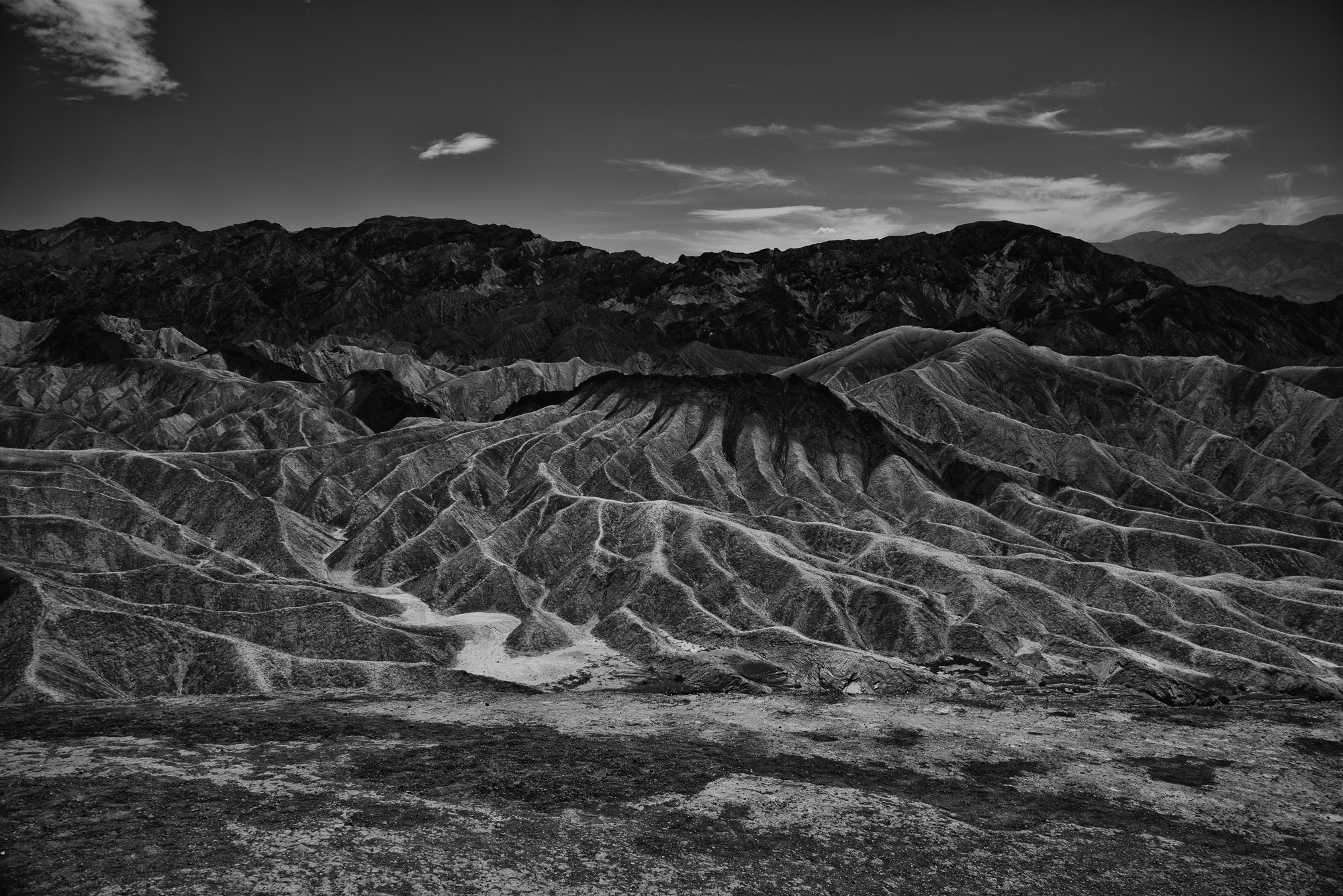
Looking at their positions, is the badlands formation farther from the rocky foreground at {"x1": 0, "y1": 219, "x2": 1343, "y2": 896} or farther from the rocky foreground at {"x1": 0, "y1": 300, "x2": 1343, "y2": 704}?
the rocky foreground at {"x1": 0, "y1": 219, "x2": 1343, "y2": 896}

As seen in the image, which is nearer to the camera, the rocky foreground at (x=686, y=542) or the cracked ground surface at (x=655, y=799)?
the cracked ground surface at (x=655, y=799)

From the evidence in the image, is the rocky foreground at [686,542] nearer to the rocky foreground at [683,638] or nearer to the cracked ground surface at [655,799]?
the rocky foreground at [683,638]

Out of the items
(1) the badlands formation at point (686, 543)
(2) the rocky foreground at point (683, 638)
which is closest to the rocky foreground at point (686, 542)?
(1) the badlands formation at point (686, 543)

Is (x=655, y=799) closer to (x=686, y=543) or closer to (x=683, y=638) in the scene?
(x=683, y=638)

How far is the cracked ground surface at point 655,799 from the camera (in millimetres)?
34250

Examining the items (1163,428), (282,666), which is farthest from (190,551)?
(1163,428)

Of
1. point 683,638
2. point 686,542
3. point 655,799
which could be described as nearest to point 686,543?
point 686,542

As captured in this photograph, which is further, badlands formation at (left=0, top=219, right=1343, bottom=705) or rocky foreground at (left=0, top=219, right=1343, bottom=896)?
badlands formation at (left=0, top=219, right=1343, bottom=705)

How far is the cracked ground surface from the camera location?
34.2 m

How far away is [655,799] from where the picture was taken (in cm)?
4253

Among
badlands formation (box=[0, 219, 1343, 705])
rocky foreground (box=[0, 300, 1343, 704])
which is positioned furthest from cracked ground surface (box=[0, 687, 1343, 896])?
rocky foreground (box=[0, 300, 1343, 704])

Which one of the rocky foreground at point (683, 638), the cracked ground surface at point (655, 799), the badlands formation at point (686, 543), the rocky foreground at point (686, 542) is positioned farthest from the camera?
the rocky foreground at point (686, 542)

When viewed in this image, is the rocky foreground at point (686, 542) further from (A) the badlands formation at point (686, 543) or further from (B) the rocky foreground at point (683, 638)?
(B) the rocky foreground at point (683, 638)

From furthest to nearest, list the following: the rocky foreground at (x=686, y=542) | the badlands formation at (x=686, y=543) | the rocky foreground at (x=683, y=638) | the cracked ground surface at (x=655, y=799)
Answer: the rocky foreground at (x=686, y=542) → the badlands formation at (x=686, y=543) → the rocky foreground at (x=683, y=638) → the cracked ground surface at (x=655, y=799)
